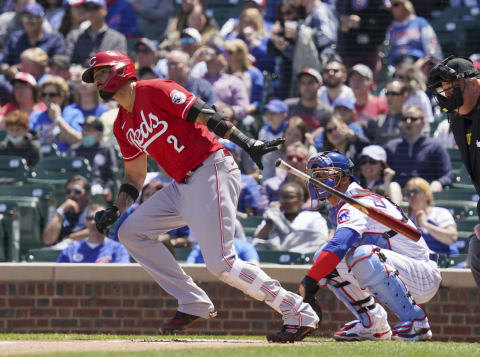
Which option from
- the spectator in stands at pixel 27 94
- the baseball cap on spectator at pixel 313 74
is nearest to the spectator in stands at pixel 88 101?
the spectator in stands at pixel 27 94

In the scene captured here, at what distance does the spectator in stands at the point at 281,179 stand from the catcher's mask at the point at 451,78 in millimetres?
3953

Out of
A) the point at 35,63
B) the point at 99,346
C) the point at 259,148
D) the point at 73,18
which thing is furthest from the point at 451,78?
the point at 73,18

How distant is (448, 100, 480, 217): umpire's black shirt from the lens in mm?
5578

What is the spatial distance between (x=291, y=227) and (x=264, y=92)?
3516 millimetres

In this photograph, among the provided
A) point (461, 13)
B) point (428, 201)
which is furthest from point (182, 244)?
point (461, 13)

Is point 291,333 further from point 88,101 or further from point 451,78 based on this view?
point 88,101

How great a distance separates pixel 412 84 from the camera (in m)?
11.0

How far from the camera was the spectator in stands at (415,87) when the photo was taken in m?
11.0

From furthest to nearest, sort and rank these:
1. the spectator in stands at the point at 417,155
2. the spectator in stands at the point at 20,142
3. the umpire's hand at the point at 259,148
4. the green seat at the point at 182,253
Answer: the spectator in stands at the point at 20,142 → the spectator in stands at the point at 417,155 → the green seat at the point at 182,253 → the umpire's hand at the point at 259,148

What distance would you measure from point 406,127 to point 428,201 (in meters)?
1.35

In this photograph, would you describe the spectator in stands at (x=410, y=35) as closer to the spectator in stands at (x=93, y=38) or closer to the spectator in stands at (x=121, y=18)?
the spectator in stands at (x=93, y=38)

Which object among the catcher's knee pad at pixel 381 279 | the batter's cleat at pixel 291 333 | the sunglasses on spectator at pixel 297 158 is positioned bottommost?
the batter's cleat at pixel 291 333

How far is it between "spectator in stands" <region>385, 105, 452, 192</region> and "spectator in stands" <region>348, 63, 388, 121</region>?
110cm

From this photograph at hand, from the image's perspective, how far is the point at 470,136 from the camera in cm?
563
